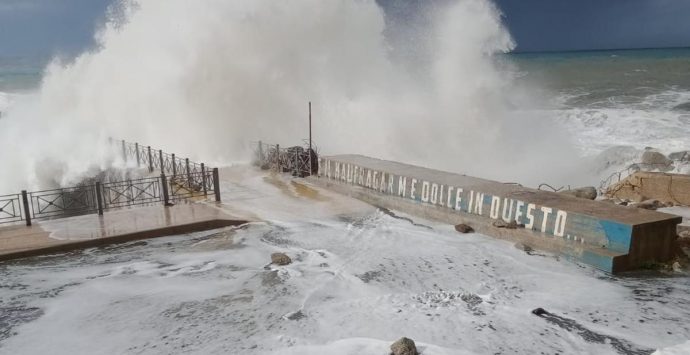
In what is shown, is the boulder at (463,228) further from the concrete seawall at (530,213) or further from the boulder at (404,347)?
the boulder at (404,347)

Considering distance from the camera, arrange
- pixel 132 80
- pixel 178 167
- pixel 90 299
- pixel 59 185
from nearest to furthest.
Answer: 1. pixel 90 299
2. pixel 178 167
3. pixel 59 185
4. pixel 132 80

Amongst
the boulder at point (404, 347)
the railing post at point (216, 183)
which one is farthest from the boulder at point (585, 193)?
the railing post at point (216, 183)

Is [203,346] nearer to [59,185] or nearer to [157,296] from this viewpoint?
[157,296]

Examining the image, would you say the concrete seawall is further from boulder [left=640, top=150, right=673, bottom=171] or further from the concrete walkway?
boulder [left=640, top=150, right=673, bottom=171]

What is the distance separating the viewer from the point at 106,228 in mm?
10781

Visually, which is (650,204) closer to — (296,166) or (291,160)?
(296,166)

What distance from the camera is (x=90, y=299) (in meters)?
7.57

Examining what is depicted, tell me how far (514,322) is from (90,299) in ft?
19.9

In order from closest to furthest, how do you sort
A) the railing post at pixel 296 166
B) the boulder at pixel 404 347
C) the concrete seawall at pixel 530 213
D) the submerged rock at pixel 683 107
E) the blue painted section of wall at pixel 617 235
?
the boulder at pixel 404 347, the blue painted section of wall at pixel 617 235, the concrete seawall at pixel 530 213, the railing post at pixel 296 166, the submerged rock at pixel 683 107

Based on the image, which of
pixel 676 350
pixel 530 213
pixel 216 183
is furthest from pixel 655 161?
pixel 216 183

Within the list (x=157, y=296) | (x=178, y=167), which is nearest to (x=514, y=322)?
(x=157, y=296)

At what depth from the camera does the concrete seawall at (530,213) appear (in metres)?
8.32

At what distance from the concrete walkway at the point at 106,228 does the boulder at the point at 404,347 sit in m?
6.33

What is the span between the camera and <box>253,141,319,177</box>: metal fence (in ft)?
54.2
